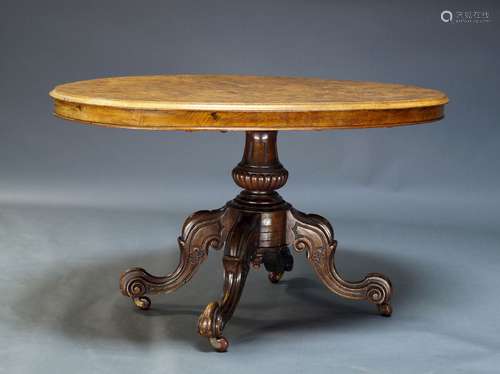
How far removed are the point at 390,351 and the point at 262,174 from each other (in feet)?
2.30

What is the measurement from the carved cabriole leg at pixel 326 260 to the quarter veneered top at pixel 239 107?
0.47 metres

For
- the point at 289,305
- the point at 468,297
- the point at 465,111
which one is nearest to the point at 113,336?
the point at 289,305

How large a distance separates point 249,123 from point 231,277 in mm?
655

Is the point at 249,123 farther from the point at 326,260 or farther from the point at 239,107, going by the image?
the point at 326,260

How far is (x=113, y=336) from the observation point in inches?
131

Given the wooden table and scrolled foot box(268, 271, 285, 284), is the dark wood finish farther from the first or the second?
scrolled foot box(268, 271, 285, 284)

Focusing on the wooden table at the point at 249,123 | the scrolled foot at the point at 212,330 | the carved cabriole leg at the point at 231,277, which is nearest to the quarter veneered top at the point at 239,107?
the wooden table at the point at 249,123

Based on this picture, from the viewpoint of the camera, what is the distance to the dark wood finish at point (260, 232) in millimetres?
3535

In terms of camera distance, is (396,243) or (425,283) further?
(396,243)

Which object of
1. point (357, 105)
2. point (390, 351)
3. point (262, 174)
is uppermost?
point (357, 105)

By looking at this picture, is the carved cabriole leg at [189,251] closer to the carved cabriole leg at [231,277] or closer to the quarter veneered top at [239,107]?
the carved cabriole leg at [231,277]

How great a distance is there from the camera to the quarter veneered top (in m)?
2.90

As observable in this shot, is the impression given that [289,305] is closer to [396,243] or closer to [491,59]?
[396,243]

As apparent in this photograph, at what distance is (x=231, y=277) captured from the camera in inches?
133
